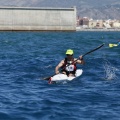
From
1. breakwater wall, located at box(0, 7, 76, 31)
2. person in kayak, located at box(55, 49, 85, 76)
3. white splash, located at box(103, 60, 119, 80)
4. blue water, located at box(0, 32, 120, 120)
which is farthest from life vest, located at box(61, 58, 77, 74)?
breakwater wall, located at box(0, 7, 76, 31)

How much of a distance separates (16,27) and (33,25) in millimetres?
3750

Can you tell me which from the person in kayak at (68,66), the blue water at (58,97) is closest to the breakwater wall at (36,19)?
the blue water at (58,97)

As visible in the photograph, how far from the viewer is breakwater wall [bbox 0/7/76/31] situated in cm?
9012

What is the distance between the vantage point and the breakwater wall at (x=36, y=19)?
296 feet

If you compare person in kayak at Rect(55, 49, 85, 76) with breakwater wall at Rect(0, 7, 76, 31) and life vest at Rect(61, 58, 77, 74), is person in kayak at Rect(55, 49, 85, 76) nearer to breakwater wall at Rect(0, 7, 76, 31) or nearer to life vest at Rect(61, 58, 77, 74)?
life vest at Rect(61, 58, 77, 74)

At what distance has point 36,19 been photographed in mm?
91500

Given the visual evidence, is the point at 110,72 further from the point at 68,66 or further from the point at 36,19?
the point at 36,19

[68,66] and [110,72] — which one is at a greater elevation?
[68,66]

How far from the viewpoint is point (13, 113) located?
1132cm

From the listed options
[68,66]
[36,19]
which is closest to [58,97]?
[68,66]

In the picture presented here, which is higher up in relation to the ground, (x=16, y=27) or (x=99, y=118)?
(x=16, y=27)

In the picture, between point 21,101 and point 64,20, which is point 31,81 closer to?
point 21,101

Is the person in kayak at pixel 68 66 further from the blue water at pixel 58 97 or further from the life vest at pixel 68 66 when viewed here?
the blue water at pixel 58 97

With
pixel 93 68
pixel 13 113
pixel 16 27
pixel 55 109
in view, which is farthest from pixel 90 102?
pixel 16 27
